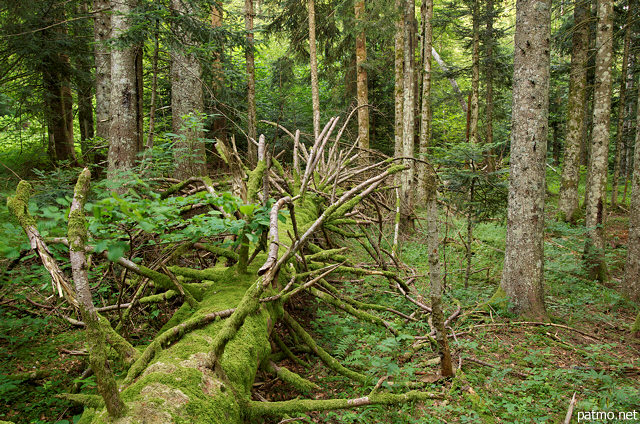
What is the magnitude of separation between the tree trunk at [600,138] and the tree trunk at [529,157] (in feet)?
10.3

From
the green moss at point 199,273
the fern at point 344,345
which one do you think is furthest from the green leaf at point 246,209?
the fern at point 344,345

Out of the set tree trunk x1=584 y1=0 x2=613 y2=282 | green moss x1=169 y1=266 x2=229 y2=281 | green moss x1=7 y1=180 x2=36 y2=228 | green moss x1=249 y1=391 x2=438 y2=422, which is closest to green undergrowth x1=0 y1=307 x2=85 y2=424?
green moss x1=169 y1=266 x2=229 y2=281

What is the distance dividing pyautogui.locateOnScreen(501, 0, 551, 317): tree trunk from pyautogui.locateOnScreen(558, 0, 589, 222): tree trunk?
8171mm

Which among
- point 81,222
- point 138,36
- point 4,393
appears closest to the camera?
point 81,222

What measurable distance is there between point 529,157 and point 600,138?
4.45m

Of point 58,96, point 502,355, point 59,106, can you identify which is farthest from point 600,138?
point 59,106

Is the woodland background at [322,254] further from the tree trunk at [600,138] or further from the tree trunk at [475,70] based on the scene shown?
the tree trunk at [475,70]

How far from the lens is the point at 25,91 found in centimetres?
933

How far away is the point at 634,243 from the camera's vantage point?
5844mm

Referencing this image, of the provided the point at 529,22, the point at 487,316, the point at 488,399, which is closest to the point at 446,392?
the point at 488,399

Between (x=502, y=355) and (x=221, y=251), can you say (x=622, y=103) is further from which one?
(x=221, y=251)

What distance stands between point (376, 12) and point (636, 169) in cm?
804

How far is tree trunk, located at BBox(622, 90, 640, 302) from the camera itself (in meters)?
5.70

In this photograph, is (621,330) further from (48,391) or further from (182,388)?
(48,391)
